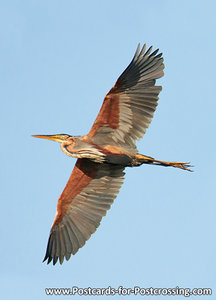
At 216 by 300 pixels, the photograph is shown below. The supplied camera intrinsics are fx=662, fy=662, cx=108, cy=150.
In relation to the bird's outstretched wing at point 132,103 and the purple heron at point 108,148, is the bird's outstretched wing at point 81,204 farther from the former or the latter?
the bird's outstretched wing at point 132,103

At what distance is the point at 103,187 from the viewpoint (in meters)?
16.8

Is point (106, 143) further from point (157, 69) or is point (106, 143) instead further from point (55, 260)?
point (55, 260)

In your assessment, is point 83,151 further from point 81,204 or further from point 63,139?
point 81,204

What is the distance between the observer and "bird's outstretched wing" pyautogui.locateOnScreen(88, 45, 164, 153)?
15766 millimetres

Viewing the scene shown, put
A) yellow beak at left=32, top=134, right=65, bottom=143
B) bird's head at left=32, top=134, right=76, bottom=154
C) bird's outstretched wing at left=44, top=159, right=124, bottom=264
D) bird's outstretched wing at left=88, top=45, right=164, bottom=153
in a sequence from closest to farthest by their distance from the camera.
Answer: bird's outstretched wing at left=88, top=45, right=164, bottom=153, bird's head at left=32, top=134, right=76, bottom=154, yellow beak at left=32, top=134, right=65, bottom=143, bird's outstretched wing at left=44, top=159, right=124, bottom=264

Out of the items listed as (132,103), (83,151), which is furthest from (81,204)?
(132,103)

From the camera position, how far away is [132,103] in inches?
627

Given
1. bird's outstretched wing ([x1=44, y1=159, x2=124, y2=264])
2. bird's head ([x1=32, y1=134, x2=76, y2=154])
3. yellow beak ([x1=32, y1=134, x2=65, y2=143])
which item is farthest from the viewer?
bird's outstretched wing ([x1=44, y1=159, x2=124, y2=264])

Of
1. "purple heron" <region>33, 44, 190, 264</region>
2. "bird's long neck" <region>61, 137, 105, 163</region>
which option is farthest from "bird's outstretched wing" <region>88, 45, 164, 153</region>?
"bird's long neck" <region>61, 137, 105, 163</region>

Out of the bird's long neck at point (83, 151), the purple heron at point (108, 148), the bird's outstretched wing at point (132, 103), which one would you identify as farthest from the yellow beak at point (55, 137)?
the bird's outstretched wing at point (132, 103)

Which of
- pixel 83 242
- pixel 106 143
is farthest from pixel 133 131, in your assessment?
pixel 83 242

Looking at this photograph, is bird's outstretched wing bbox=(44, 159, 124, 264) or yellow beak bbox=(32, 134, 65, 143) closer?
yellow beak bbox=(32, 134, 65, 143)

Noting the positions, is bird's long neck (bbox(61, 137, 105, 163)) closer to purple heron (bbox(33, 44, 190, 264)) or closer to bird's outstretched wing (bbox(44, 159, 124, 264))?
purple heron (bbox(33, 44, 190, 264))

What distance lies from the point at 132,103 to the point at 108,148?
4.05 feet
